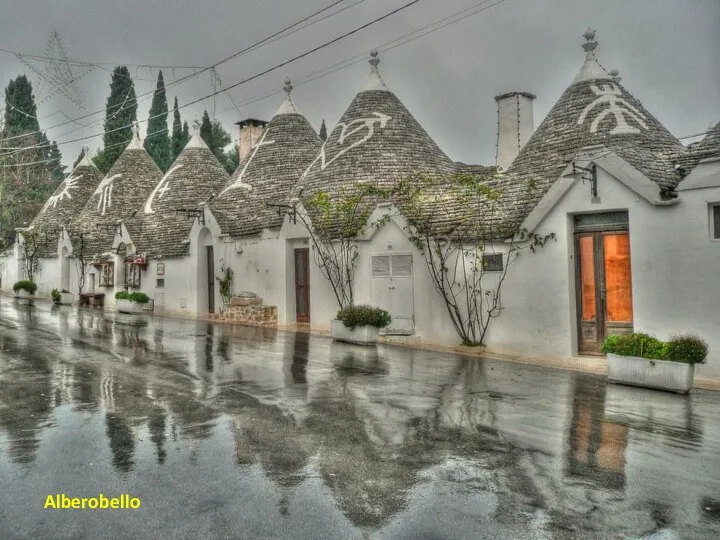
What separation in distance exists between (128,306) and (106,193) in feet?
38.4

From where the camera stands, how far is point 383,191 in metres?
17.0

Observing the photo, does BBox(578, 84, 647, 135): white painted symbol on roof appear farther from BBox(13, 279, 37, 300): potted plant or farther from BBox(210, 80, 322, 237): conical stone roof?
BBox(13, 279, 37, 300): potted plant

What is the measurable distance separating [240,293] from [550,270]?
11.9 meters

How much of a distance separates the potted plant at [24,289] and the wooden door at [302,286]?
65.7 feet

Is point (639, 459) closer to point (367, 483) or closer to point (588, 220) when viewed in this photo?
point (367, 483)

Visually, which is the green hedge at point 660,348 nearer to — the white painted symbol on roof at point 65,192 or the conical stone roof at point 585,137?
the conical stone roof at point 585,137

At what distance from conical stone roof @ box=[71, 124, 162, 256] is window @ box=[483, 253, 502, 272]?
2200 cm

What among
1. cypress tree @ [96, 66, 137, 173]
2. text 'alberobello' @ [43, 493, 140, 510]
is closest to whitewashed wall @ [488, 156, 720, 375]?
text 'alberobello' @ [43, 493, 140, 510]

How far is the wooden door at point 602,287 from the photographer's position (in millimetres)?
12398

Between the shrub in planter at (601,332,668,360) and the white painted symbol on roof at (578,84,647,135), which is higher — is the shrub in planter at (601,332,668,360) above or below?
below

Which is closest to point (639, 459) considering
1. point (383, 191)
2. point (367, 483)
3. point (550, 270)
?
point (367, 483)

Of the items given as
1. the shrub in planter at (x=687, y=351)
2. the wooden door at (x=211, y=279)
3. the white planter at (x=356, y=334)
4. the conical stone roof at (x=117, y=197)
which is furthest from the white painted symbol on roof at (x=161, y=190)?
the shrub in planter at (x=687, y=351)

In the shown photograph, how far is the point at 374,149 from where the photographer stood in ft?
67.0

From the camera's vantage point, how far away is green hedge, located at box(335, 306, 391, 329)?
14828mm
